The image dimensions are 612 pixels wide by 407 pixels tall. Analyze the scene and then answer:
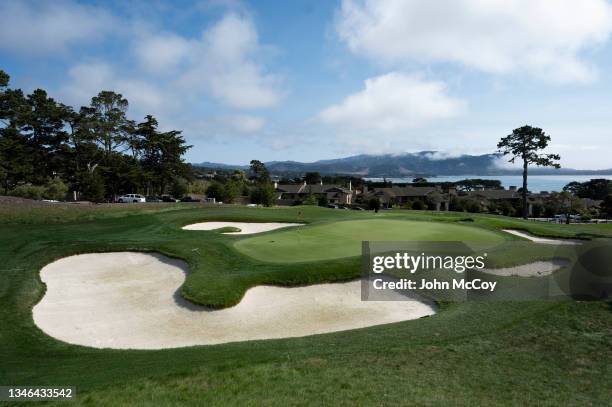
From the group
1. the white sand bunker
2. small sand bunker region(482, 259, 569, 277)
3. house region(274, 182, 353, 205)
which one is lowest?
the white sand bunker

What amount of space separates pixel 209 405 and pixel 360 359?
3211 millimetres

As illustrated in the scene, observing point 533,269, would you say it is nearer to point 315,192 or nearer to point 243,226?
point 243,226

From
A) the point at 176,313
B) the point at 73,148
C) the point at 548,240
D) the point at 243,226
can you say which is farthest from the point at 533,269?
the point at 73,148

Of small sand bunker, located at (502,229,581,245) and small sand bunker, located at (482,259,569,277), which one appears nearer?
small sand bunker, located at (482,259,569,277)

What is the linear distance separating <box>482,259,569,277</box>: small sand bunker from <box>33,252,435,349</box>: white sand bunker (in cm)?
456

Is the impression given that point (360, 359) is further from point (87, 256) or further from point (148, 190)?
point (148, 190)

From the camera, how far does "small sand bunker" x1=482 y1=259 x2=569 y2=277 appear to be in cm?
1633

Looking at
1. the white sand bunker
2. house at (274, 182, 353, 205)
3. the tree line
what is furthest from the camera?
house at (274, 182, 353, 205)

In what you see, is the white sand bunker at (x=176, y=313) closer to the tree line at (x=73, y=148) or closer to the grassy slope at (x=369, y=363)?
the grassy slope at (x=369, y=363)

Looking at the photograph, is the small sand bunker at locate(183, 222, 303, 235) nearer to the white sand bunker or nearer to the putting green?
the putting green

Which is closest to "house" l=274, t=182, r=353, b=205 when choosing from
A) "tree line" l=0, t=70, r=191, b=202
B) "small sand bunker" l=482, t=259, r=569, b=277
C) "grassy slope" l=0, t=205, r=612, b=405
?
"tree line" l=0, t=70, r=191, b=202

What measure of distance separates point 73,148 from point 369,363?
59483mm

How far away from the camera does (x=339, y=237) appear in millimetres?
21516

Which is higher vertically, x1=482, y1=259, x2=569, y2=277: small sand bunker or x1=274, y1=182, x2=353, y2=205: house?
x1=274, y1=182, x2=353, y2=205: house
